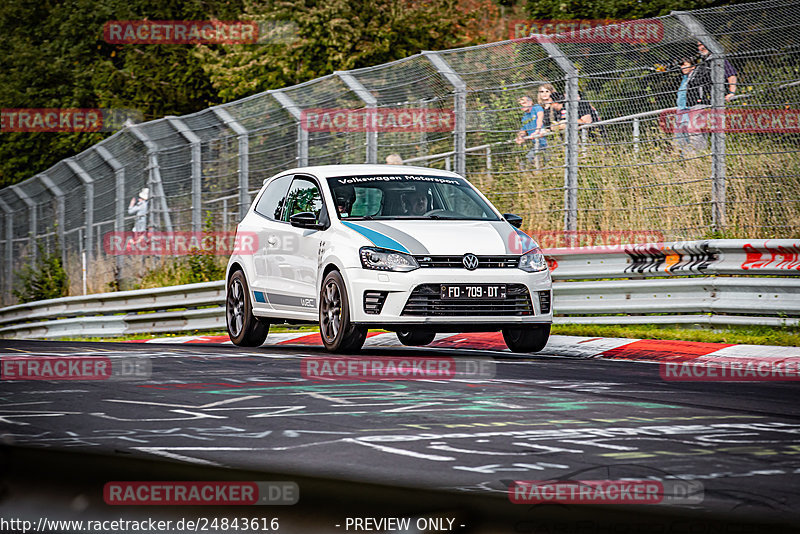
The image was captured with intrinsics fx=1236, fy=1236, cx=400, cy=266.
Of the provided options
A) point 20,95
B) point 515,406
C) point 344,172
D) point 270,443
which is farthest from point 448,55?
point 20,95

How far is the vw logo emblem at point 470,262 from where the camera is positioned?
1046 centimetres

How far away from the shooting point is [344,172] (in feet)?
39.7

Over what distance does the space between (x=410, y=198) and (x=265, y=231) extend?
165cm

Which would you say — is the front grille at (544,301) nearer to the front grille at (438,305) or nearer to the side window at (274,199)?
the front grille at (438,305)

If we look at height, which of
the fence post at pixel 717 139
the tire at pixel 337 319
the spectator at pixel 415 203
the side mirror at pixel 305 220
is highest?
the fence post at pixel 717 139

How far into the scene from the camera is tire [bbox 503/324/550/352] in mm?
11195

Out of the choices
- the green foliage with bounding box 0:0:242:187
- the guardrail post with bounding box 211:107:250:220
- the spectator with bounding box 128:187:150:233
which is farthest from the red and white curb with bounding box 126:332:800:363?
the green foliage with bounding box 0:0:242:187

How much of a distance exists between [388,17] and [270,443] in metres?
23.8

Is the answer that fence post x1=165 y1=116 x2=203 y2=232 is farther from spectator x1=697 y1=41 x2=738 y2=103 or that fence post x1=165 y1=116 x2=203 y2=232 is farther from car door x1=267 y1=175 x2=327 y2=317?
spectator x1=697 y1=41 x2=738 y2=103

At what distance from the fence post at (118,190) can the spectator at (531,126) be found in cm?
1011

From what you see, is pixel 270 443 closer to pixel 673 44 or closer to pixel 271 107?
pixel 673 44

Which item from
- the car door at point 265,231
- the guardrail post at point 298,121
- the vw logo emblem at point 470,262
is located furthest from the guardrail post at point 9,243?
the vw logo emblem at point 470,262

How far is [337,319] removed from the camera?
10.9 meters

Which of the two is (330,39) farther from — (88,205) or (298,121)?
(298,121)
